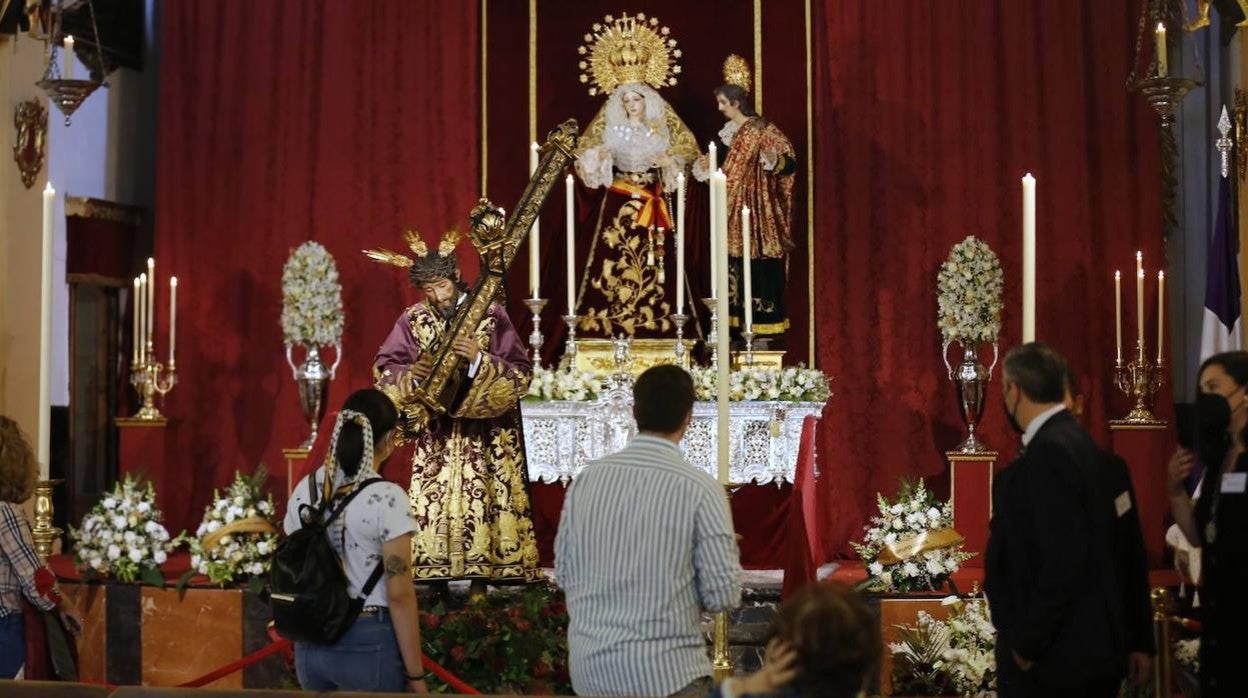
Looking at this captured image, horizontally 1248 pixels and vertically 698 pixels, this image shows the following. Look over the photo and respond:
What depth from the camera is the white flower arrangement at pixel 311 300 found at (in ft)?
31.4

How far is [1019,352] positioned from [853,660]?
1342 mm

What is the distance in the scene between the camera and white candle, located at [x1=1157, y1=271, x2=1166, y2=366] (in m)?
9.00

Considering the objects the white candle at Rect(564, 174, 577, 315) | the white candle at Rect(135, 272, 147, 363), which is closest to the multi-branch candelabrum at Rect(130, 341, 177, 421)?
the white candle at Rect(135, 272, 147, 363)

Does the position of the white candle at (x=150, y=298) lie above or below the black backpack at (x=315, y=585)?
above

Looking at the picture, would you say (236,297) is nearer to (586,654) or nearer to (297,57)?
(297,57)

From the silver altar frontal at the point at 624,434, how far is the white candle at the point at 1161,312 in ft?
6.80

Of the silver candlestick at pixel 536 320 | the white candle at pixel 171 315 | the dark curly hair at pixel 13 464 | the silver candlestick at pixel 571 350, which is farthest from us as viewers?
the white candle at pixel 171 315

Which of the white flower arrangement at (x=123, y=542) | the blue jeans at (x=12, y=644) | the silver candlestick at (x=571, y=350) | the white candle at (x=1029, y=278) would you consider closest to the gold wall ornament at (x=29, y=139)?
the white flower arrangement at (x=123, y=542)

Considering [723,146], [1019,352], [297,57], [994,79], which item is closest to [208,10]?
[297,57]

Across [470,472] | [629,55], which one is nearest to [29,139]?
[629,55]

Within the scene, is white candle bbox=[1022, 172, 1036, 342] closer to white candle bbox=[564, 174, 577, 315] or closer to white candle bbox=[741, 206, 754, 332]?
white candle bbox=[741, 206, 754, 332]

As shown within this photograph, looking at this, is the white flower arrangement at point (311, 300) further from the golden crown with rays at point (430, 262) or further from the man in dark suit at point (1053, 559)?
the man in dark suit at point (1053, 559)

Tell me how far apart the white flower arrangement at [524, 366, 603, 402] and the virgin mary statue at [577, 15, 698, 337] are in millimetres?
1174

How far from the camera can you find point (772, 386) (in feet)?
27.7
